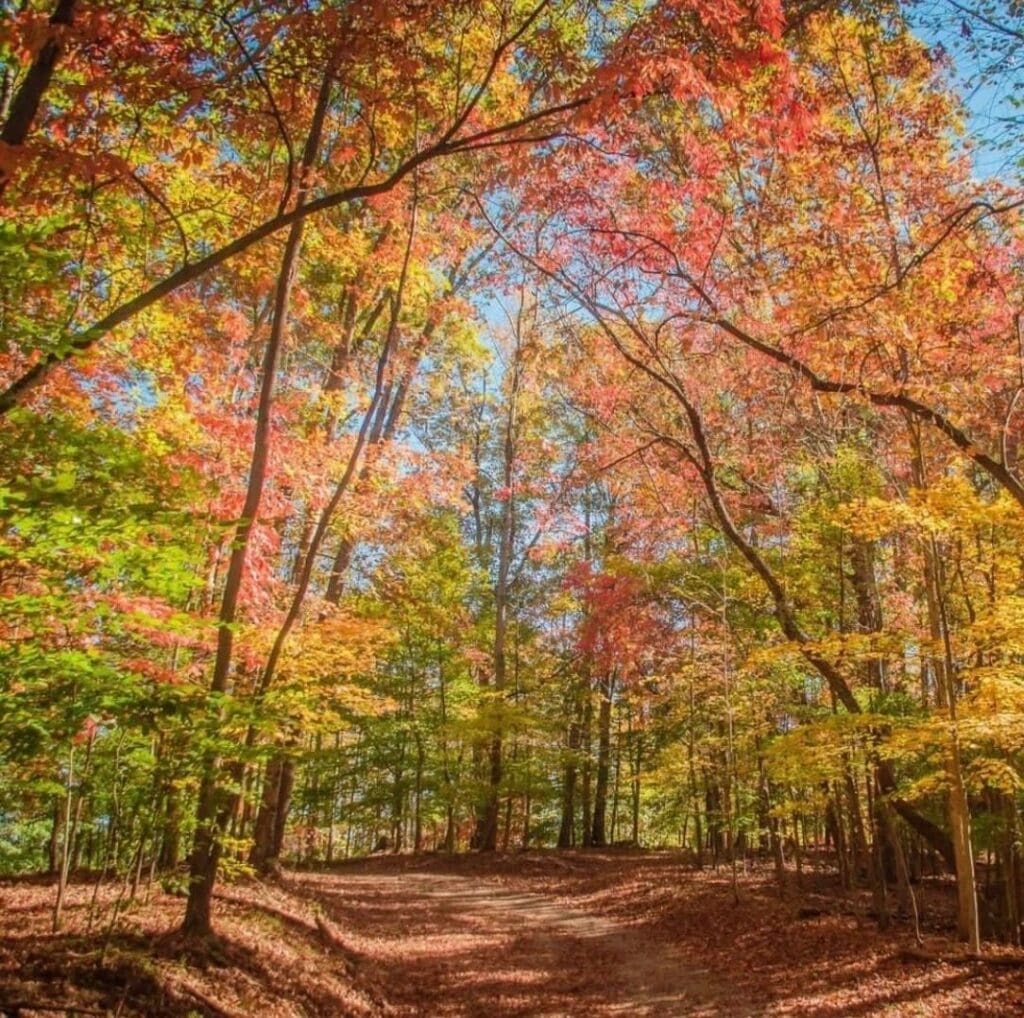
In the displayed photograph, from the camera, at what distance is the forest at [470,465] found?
15.1ft

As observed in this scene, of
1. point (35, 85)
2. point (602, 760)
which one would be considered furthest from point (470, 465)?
point (602, 760)

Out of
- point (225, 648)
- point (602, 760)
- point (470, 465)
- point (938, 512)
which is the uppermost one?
point (470, 465)

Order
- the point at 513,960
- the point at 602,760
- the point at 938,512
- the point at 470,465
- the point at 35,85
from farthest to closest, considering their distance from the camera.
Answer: the point at 602,760, the point at 470,465, the point at 513,960, the point at 938,512, the point at 35,85

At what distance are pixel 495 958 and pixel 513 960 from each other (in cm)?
25

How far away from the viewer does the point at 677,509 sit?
15.8m

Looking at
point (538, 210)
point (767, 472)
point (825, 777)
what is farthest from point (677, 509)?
point (538, 210)

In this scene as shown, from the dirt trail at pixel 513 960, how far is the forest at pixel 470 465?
0.33ft

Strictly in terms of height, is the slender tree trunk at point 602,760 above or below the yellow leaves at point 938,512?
below

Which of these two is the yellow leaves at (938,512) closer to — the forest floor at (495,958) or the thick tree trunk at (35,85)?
the forest floor at (495,958)

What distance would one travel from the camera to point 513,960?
979cm

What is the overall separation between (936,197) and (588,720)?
18219 millimetres

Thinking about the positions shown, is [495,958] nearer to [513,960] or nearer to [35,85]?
[513,960]

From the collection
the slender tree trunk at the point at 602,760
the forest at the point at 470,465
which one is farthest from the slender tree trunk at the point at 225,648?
the slender tree trunk at the point at 602,760

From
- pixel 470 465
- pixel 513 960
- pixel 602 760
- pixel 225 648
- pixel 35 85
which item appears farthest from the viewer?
pixel 602 760
